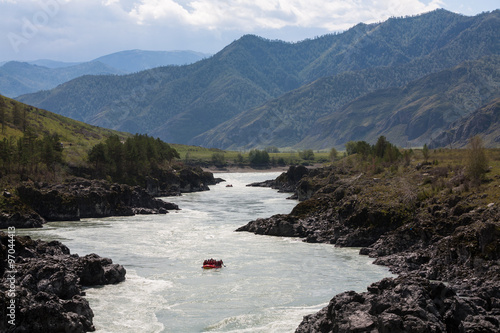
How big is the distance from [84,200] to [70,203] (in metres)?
3.48

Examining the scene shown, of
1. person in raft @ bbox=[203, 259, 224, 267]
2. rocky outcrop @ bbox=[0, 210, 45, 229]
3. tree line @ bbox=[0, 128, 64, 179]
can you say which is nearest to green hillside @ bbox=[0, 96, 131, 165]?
tree line @ bbox=[0, 128, 64, 179]

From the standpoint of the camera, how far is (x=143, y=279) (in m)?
51.2

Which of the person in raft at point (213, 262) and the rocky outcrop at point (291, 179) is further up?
the rocky outcrop at point (291, 179)

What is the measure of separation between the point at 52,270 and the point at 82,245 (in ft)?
94.1

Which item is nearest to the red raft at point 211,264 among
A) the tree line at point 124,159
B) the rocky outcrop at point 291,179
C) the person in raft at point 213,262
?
the person in raft at point 213,262

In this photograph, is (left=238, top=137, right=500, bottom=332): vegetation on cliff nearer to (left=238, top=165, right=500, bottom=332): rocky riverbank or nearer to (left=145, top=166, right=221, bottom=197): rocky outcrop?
(left=238, top=165, right=500, bottom=332): rocky riverbank

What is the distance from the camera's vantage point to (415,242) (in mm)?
57875

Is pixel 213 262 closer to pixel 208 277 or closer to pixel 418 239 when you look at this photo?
pixel 208 277

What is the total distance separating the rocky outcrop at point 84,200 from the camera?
310 ft

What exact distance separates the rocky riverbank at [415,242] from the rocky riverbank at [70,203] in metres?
34.2

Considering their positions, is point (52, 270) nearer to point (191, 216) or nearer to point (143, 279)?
point (143, 279)

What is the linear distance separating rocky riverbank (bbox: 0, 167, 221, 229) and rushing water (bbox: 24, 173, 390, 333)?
4984mm

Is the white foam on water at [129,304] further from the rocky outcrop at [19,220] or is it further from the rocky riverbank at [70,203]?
the rocky riverbank at [70,203]

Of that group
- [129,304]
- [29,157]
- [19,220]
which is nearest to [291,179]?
[29,157]
